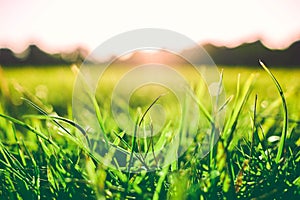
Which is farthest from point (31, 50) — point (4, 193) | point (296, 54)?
point (4, 193)

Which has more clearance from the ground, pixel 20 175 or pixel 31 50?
pixel 20 175

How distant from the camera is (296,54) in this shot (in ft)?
42.4

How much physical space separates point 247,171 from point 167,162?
0.54 ft

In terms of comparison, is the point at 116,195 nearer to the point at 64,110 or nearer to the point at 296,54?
the point at 64,110

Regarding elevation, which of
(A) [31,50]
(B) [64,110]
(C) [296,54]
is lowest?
(C) [296,54]

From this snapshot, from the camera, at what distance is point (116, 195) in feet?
1.92

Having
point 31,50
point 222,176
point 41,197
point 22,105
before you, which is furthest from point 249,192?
point 31,50

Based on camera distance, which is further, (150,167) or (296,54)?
(296,54)

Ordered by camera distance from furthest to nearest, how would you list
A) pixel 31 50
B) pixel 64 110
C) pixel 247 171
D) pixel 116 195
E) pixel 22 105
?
1. pixel 31 50
2. pixel 22 105
3. pixel 64 110
4. pixel 247 171
5. pixel 116 195

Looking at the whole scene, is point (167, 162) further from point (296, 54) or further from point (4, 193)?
point (296, 54)

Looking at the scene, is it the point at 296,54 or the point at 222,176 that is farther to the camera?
the point at 296,54

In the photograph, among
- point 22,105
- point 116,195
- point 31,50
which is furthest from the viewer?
point 31,50

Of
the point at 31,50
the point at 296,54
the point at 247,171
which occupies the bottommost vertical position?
the point at 296,54

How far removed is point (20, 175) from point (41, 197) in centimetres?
5
